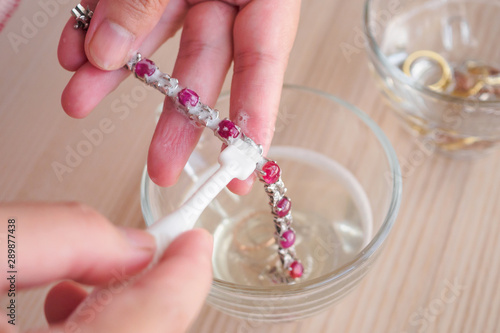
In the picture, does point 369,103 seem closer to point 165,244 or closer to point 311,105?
point 311,105

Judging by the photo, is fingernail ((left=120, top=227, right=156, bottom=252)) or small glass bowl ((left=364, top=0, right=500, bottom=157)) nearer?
fingernail ((left=120, top=227, right=156, bottom=252))

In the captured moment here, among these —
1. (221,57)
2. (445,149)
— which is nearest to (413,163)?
(445,149)

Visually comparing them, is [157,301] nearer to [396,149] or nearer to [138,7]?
[138,7]

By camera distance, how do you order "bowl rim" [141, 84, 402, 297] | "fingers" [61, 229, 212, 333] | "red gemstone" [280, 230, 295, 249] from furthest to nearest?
"red gemstone" [280, 230, 295, 249], "bowl rim" [141, 84, 402, 297], "fingers" [61, 229, 212, 333]

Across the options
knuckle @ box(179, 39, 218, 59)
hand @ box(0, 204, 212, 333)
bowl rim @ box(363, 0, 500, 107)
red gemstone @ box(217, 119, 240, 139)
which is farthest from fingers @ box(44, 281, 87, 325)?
bowl rim @ box(363, 0, 500, 107)

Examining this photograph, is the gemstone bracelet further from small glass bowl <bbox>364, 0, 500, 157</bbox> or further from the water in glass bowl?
small glass bowl <bbox>364, 0, 500, 157</bbox>

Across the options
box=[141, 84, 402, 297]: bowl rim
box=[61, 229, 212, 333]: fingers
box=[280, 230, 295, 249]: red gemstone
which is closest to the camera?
box=[61, 229, 212, 333]: fingers

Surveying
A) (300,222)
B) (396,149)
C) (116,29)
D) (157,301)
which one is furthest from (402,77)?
(157,301)

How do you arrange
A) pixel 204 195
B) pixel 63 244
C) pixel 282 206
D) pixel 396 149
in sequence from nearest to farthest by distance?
1. pixel 63 244
2. pixel 204 195
3. pixel 282 206
4. pixel 396 149

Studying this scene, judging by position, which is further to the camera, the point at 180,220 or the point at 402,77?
the point at 402,77
